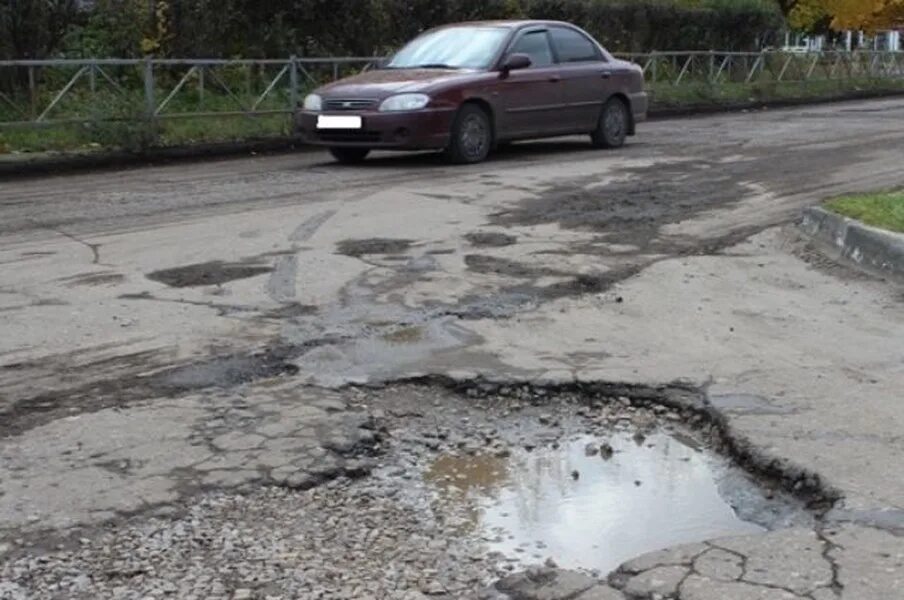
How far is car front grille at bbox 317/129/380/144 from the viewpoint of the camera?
13.1 metres

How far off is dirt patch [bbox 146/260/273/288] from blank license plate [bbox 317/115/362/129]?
17.2ft

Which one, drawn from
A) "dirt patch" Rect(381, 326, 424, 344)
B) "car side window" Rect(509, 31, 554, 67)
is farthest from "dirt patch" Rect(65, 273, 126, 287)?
"car side window" Rect(509, 31, 554, 67)

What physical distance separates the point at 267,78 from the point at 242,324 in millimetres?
10785

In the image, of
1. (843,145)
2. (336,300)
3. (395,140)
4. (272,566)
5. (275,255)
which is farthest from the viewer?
(843,145)

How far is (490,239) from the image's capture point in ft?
29.4

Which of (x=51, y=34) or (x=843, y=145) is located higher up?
(x=51, y=34)

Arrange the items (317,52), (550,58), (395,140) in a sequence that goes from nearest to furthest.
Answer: (395,140) < (550,58) < (317,52)

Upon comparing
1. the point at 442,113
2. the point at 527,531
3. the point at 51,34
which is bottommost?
the point at 527,531

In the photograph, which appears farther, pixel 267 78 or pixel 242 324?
pixel 267 78

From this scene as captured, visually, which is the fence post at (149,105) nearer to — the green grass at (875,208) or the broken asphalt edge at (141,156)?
the broken asphalt edge at (141,156)

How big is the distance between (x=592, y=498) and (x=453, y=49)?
34.1 ft

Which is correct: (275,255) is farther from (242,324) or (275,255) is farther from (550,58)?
(550,58)

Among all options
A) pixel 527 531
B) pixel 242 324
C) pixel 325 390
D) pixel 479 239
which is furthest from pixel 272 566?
pixel 479 239

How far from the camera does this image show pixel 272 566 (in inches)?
148
